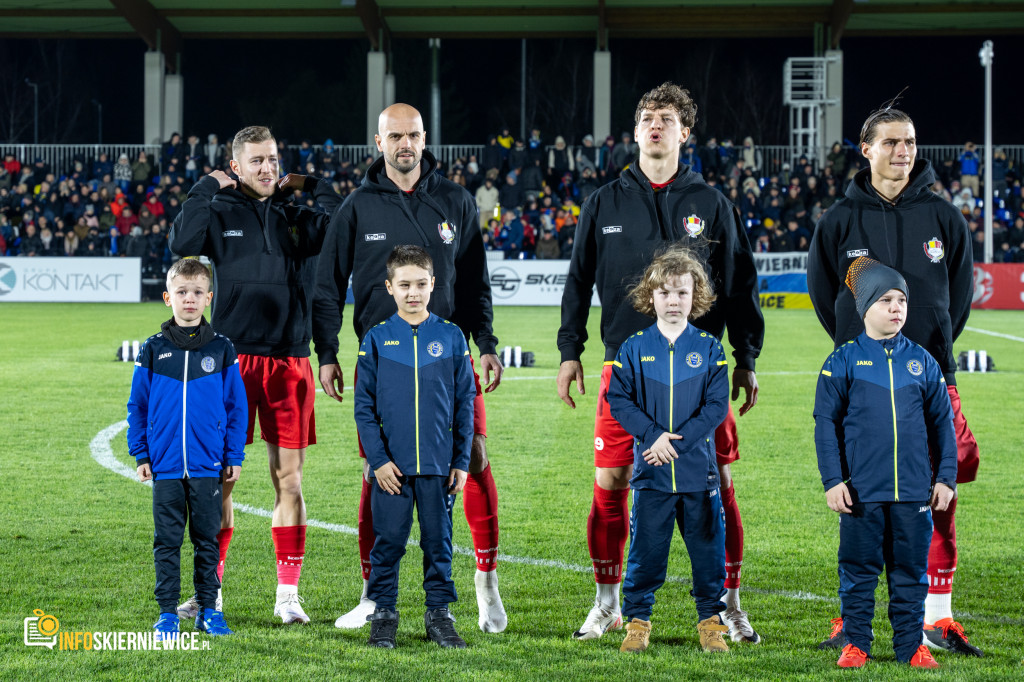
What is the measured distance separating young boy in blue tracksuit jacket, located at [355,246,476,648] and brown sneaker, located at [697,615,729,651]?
0.95m

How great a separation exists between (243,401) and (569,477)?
390cm

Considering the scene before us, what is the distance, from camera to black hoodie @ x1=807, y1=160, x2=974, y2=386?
4715mm

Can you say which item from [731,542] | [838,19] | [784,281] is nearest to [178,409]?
[731,542]

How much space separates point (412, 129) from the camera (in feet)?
16.1

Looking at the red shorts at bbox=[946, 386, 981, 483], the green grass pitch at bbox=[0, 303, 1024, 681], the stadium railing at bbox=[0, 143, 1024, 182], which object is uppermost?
the stadium railing at bbox=[0, 143, 1024, 182]

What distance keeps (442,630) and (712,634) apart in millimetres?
1062

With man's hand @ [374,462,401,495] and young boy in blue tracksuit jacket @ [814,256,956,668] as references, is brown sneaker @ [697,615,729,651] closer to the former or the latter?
young boy in blue tracksuit jacket @ [814,256,956,668]

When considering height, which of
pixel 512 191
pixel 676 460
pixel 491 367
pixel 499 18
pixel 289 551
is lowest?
pixel 289 551

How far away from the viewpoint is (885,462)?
14.1 ft

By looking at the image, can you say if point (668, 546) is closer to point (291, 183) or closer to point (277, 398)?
A: point (277, 398)

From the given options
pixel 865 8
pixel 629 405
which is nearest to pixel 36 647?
pixel 629 405

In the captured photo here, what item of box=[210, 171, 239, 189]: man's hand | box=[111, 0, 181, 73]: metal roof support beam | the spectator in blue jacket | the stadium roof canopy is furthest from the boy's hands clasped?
box=[111, 0, 181, 73]: metal roof support beam

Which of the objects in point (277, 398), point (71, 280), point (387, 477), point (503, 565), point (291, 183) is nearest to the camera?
point (387, 477)

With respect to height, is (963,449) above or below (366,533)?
above
